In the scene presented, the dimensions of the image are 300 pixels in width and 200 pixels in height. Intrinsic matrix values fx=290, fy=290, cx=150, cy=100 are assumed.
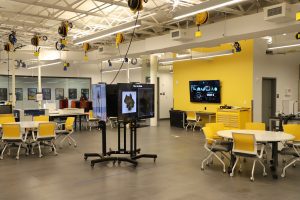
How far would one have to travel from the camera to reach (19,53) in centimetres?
1285

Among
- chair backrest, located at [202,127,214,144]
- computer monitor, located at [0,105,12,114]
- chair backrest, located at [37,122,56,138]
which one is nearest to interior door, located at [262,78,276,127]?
chair backrest, located at [202,127,214,144]

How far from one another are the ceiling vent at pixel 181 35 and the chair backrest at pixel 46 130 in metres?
4.07

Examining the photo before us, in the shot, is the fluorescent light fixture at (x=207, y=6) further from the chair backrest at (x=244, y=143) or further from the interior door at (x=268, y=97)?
the interior door at (x=268, y=97)

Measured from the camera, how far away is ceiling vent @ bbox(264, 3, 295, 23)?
19.3ft

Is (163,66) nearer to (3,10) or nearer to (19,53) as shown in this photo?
(19,53)

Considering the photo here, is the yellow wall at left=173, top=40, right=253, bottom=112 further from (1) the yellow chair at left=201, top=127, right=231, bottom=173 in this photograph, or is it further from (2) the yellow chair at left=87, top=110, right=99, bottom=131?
(1) the yellow chair at left=201, top=127, right=231, bottom=173

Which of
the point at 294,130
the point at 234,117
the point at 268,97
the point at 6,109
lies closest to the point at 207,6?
the point at 294,130

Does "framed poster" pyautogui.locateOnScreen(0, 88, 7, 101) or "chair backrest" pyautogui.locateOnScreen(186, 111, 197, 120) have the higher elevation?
"framed poster" pyautogui.locateOnScreen(0, 88, 7, 101)

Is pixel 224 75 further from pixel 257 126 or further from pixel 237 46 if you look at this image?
pixel 257 126

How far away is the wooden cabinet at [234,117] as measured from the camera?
32.3 ft

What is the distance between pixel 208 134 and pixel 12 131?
4568mm

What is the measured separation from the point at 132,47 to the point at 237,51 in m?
3.84

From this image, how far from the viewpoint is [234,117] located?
9922mm

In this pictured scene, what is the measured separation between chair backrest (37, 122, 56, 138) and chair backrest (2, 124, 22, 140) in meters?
0.44
